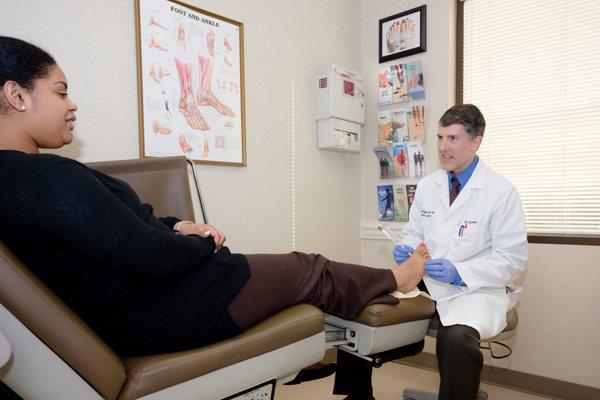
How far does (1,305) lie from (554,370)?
2.36 metres

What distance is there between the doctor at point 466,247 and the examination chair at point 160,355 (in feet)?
0.43

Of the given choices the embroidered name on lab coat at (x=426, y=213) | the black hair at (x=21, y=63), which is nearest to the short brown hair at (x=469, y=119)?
the embroidered name on lab coat at (x=426, y=213)

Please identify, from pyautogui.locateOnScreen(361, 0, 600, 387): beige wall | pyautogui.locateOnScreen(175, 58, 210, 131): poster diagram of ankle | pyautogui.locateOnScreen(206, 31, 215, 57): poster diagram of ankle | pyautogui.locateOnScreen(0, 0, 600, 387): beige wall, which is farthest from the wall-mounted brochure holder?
pyautogui.locateOnScreen(175, 58, 210, 131): poster diagram of ankle

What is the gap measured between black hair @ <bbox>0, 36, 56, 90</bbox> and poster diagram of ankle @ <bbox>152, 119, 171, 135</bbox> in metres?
0.72

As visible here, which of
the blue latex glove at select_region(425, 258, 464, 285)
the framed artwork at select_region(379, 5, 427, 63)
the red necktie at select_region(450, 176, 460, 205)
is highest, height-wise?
the framed artwork at select_region(379, 5, 427, 63)

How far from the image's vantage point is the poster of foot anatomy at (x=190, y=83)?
5.60 ft

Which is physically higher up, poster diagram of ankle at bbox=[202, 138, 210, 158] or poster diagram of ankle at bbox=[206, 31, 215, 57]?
poster diagram of ankle at bbox=[206, 31, 215, 57]

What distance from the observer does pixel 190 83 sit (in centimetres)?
185

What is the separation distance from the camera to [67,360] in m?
0.81

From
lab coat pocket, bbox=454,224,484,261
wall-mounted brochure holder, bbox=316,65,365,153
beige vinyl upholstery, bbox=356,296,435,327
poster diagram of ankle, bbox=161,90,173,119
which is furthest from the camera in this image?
wall-mounted brochure holder, bbox=316,65,365,153

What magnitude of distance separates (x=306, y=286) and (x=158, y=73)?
1.09 meters

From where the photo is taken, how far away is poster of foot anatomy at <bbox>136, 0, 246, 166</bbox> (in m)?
1.71

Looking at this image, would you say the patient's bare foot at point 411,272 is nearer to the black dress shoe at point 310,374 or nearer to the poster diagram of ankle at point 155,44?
the black dress shoe at point 310,374

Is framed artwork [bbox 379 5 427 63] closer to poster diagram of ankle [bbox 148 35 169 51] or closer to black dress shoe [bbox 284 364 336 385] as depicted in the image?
poster diagram of ankle [bbox 148 35 169 51]
